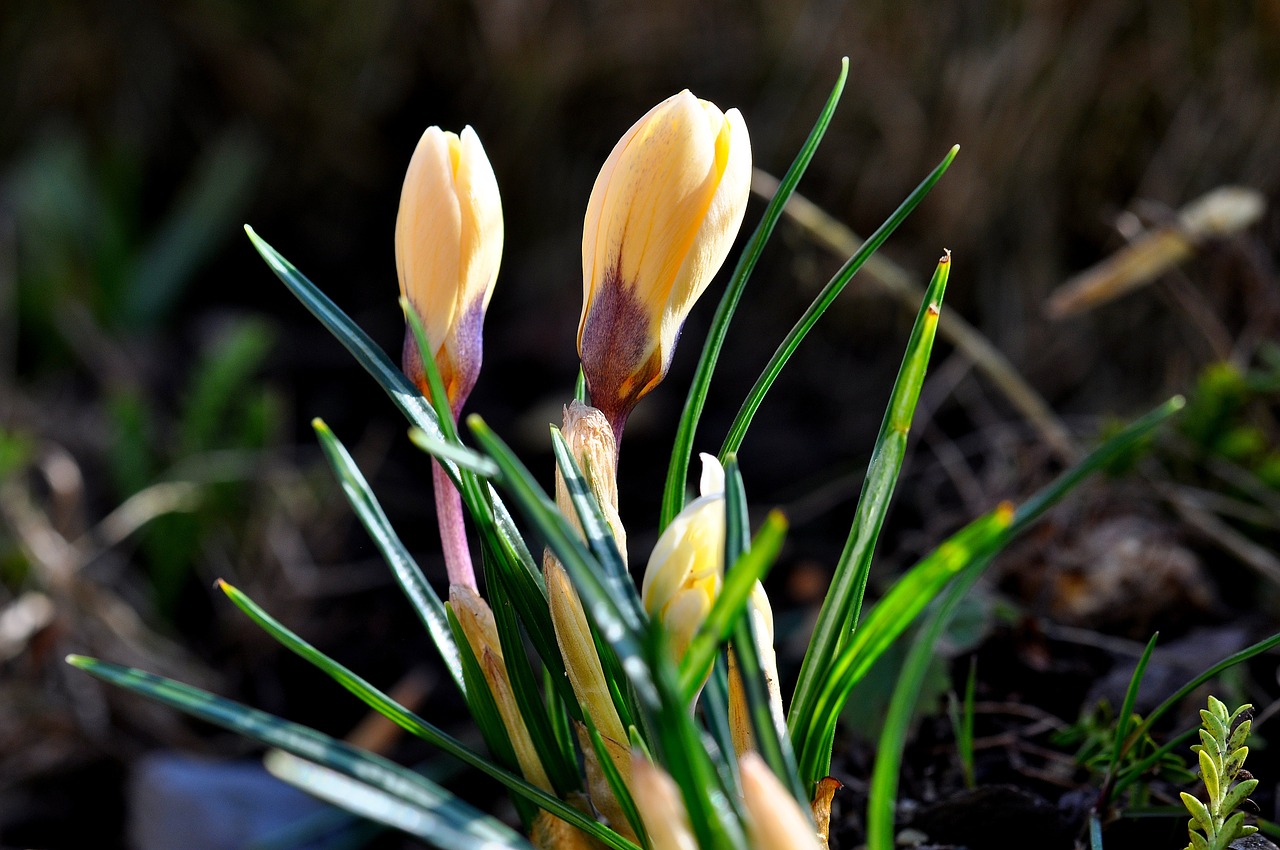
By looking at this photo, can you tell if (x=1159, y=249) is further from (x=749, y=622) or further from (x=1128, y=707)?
(x=749, y=622)

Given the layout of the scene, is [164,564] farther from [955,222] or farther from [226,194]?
[955,222]

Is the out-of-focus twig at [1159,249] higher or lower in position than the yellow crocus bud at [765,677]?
higher

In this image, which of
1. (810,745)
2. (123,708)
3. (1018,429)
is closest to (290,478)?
(123,708)

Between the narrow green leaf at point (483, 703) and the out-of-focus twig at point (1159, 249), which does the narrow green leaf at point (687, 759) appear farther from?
the out-of-focus twig at point (1159, 249)

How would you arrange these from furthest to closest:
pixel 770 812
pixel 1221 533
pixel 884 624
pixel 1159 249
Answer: pixel 1159 249
pixel 1221 533
pixel 884 624
pixel 770 812

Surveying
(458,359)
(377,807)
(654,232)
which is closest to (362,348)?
(458,359)

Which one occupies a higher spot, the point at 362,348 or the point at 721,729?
the point at 362,348

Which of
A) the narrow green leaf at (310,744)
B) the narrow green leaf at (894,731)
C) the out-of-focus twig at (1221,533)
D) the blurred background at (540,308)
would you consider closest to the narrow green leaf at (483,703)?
the narrow green leaf at (310,744)
